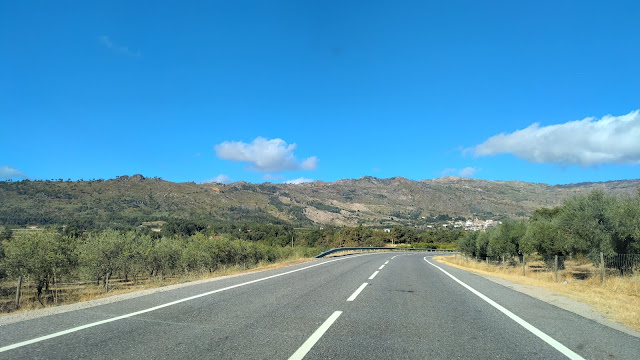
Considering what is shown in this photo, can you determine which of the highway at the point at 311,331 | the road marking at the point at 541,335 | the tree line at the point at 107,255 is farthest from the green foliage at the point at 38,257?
the road marking at the point at 541,335

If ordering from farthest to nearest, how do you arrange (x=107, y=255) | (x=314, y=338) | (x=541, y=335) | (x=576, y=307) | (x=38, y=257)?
1. (x=107, y=255)
2. (x=38, y=257)
3. (x=576, y=307)
4. (x=541, y=335)
5. (x=314, y=338)

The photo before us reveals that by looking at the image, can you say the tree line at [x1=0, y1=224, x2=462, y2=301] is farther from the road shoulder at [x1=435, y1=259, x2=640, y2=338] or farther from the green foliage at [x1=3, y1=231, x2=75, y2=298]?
the road shoulder at [x1=435, y1=259, x2=640, y2=338]

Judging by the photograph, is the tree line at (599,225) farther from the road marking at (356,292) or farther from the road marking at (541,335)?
the road marking at (356,292)

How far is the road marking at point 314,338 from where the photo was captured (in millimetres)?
4718

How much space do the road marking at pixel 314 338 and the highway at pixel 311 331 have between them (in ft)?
0.05

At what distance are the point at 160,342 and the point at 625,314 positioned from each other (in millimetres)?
9584

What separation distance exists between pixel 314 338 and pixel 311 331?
1.48 feet

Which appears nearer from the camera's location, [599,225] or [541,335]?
[541,335]

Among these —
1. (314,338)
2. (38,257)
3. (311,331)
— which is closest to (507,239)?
(311,331)

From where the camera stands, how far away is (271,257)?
42.5 metres

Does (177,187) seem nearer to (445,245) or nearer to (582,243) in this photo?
(445,245)

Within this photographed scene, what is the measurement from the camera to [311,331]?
5988 millimetres

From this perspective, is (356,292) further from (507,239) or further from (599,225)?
(507,239)

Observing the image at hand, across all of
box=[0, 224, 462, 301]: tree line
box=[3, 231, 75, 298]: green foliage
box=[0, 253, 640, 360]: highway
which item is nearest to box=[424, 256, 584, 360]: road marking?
box=[0, 253, 640, 360]: highway
